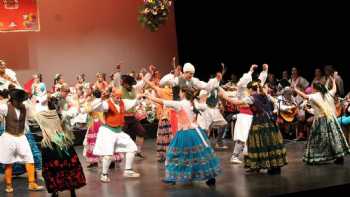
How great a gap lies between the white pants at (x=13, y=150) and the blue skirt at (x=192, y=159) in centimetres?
171

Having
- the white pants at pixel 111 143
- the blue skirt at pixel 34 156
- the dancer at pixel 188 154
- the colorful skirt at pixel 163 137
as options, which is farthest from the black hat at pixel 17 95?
the colorful skirt at pixel 163 137

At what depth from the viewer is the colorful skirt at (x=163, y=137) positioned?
973 cm

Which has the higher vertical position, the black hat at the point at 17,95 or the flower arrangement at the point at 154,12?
the flower arrangement at the point at 154,12

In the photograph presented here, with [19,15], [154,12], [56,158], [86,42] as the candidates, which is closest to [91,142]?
[56,158]

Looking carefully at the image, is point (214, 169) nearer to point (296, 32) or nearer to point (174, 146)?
point (174, 146)

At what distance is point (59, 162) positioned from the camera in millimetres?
6785

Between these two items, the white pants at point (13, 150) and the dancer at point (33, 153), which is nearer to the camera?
the white pants at point (13, 150)

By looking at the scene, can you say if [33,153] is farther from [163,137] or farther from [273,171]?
[273,171]

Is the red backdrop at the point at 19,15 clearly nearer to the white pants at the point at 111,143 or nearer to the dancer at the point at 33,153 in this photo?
the dancer at the point at 33,153

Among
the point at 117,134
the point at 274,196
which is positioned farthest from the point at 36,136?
the point at 274,196

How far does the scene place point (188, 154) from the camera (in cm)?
713

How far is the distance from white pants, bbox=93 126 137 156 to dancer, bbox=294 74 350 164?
91.6 inches

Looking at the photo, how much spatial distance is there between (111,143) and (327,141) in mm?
2858

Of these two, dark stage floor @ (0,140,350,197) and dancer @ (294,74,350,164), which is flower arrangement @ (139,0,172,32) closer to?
dark stage floor @ (0,140,350,197)
